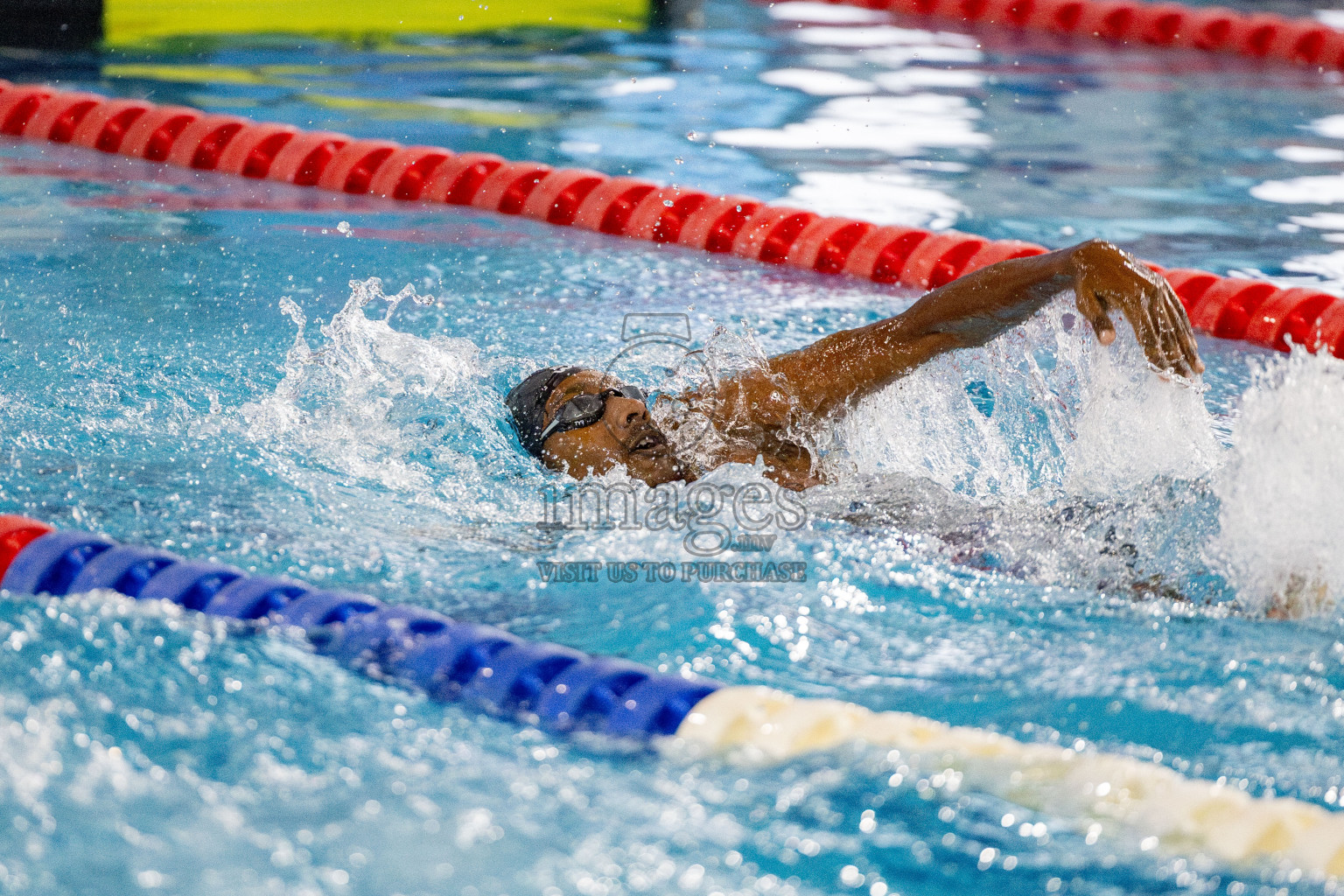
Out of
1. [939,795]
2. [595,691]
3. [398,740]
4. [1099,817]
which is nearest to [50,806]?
[398,740]

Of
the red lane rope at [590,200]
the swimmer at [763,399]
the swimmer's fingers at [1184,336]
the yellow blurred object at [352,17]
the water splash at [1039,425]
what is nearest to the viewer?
the swimmer's fingers at [1184,336]

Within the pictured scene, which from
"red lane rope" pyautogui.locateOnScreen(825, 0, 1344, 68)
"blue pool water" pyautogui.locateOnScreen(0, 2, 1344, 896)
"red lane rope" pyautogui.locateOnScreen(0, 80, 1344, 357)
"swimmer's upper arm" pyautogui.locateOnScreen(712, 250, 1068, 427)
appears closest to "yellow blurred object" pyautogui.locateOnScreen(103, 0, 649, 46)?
"red lane rope" pyautogui.locateOnScreen(825, 0, 1344, 68)

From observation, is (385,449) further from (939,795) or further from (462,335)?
(939,795)

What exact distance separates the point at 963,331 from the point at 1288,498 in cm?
73

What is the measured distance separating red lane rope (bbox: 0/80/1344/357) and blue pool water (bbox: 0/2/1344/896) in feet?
0.57

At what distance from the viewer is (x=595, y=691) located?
2.32 metres

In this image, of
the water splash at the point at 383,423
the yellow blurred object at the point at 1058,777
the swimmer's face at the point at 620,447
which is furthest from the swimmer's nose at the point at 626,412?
the yellow blurred object at the point at 1058,777

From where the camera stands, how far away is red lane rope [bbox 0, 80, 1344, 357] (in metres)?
4.80

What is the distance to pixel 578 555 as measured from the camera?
9.71 ft

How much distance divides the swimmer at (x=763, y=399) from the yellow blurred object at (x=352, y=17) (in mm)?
7168

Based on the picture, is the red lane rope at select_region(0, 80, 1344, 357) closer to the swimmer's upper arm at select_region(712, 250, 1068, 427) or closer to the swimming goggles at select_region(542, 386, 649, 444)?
the swimmer's upper arm at select_region(712, 250, 1068, 427)

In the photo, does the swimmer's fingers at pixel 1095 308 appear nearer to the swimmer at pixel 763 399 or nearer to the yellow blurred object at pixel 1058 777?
the swimmer at pixel 763 399

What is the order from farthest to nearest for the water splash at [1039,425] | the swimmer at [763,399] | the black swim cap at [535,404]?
the black swim cap at [535,404] → the swimmer at [763,399] → the water splash at [1039,425]

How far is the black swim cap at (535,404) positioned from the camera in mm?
3309
